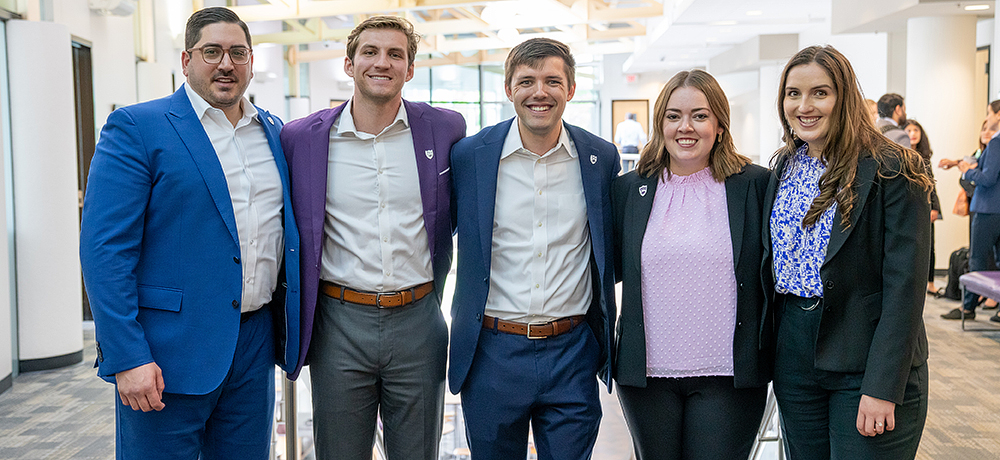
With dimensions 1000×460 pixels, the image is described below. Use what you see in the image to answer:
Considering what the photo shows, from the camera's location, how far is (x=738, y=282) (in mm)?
2352

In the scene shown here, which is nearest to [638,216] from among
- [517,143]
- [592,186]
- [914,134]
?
[592,186]

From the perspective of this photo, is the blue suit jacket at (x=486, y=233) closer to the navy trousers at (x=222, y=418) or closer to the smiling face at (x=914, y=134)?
the navy trousers at (x=222, y=418)

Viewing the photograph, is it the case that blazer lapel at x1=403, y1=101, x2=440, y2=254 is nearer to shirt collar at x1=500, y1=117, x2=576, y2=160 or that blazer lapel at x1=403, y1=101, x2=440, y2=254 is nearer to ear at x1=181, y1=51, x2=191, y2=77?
shirt collar at x1=500, y1=117, x2=576, y2=160

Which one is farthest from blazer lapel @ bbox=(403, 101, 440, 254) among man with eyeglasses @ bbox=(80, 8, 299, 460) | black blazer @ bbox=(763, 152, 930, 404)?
black blazer @ bbox=(763, 152, 930, 404)

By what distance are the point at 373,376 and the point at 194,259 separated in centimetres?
68

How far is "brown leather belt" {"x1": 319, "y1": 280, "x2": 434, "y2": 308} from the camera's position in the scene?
2.53 metres

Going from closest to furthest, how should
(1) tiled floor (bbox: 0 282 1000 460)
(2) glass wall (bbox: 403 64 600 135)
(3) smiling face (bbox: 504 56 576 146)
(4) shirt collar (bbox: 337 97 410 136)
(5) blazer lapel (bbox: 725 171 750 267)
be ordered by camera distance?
(5) blazer lapel (bbox: 725 171 750 267)
(3) smiling face (bbox: 504 56 576 146)
(4) shirt collar (bbox: 337 97 410 136)
(1) tiled floor (bbox: 0 282 1000 460)
(2) glass wall (bbox: 403 64 600 135)

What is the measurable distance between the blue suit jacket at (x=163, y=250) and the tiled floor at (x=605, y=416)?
2.37 metres

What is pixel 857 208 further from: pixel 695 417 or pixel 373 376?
pixel 373 376

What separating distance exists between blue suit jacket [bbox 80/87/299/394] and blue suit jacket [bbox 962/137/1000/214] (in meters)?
6.75

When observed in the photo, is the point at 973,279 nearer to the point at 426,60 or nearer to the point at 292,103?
the point at 292,103

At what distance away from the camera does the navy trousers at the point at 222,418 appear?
88.9 inches

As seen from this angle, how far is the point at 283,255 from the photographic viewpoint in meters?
2.53

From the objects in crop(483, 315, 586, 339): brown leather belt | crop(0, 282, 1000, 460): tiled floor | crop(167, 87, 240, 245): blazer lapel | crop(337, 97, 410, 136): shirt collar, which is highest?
crop(337, 97, 410, 136): shirt collar
